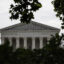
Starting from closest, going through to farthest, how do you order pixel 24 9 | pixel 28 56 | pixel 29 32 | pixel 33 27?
pixel 28 56, pixel 24 9, pixel 29 32, pixel 33 27

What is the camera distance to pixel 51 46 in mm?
3705

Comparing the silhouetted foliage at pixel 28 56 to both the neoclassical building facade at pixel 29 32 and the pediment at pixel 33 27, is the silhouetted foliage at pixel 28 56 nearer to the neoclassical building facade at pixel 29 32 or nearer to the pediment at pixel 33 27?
the neoclassical building facade at pixel 29 32

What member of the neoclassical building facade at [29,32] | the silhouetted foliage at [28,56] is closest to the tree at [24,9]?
the silhouetted foliage at [28,56]

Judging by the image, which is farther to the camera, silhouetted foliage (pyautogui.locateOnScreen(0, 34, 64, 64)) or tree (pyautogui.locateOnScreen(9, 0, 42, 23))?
tree (pyautogui.locateOnScreen(9, 0, 42, 23))

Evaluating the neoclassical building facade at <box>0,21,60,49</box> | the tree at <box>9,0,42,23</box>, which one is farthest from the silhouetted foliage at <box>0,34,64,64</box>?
the neoclassical building facade at <box>0,21,60,49</box>

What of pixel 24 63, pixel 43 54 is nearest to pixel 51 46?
pixel 43 54

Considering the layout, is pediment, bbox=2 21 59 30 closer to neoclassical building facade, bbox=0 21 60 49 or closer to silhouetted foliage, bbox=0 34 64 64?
neoclassical building facade, bbox=0 21 60 49

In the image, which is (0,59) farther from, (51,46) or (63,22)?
(63,22)

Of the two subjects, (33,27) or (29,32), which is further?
(33,27)

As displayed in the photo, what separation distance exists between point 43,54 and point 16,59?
75 cm

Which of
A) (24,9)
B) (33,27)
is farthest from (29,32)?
(24,9)

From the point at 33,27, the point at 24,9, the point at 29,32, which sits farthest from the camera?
the point at 33,27

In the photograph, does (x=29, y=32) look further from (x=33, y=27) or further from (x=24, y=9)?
(x=24, y=9)

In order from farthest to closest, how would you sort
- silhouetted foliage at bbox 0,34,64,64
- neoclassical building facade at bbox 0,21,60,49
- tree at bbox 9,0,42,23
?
neoclassical building facade at bbox 0,21,60,49
tree at bbox 9,0,42,23
silhouetted foliage at bbox 0,34,64,64
